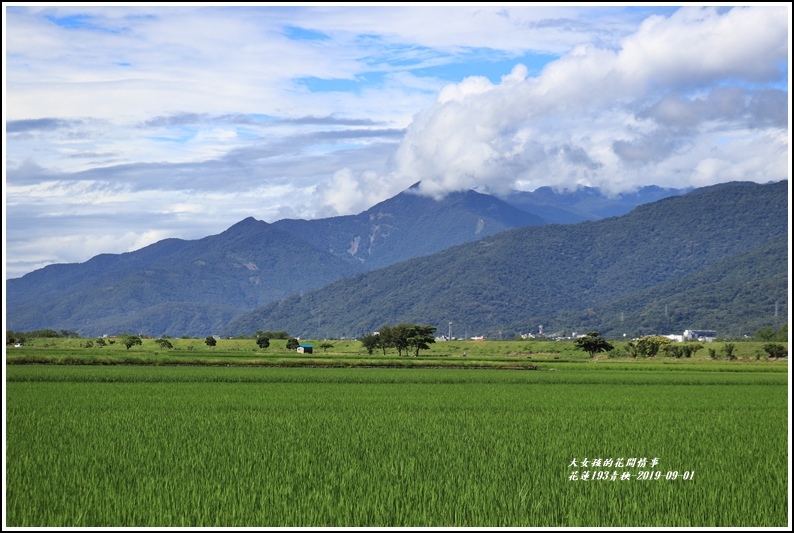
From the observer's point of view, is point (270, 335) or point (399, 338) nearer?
point (399, 338)

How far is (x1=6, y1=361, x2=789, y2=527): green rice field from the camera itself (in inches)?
479

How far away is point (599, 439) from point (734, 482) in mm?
5919

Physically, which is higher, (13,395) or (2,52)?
(2,52)

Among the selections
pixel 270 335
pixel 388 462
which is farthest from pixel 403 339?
pixel 388 462

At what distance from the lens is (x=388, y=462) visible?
16578 millimetres

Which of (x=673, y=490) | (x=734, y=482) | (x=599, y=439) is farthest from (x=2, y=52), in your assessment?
(x=599, y=439)

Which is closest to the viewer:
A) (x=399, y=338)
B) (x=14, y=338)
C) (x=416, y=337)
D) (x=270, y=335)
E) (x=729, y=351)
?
(x=729, y=351)

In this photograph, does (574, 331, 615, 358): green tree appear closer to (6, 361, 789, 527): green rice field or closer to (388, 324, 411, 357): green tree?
(388, 324, 411, 357): green tree

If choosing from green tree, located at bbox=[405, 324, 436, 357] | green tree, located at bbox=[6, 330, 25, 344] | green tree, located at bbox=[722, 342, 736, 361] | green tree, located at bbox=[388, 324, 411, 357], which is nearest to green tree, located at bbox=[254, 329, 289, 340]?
green tree, located at bbox=[388, 324, 411, 357]

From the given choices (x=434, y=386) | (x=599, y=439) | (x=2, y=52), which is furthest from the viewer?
(x=434, y=386)

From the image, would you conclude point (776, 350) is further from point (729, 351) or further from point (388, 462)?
point (388, 462)

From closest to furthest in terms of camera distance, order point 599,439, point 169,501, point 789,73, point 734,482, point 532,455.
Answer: point 789,73 < point 169,501 < point 734,482 < point 532,455 < point 599,439

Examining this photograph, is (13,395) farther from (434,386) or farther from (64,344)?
(64,344)

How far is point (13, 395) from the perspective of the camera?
33719 mm
